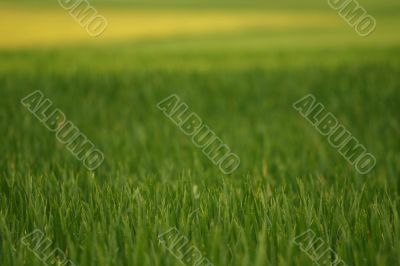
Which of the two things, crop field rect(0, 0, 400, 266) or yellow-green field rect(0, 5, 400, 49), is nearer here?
crop field rect(0, 0, 400, 266)

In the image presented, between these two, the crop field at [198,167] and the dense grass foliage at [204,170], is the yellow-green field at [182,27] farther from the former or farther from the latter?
the dense grass foliage at [204,170]

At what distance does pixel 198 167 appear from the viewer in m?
3.02

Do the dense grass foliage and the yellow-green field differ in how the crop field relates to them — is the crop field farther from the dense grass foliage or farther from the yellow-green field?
the yellow-green field

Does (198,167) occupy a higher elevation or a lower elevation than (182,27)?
lower

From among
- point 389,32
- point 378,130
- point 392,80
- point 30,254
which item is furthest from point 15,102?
point 389,32

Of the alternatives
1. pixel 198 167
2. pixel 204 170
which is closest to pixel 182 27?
pixel 204 170

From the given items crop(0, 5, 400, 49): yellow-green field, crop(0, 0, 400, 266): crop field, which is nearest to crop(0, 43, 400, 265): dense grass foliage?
crop(0, 0, 400, 266): crop field

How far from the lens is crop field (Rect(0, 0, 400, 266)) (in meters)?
1.71

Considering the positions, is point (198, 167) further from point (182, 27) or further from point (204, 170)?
point (182, 27)

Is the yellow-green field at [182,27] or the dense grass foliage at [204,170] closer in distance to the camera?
the dense grass foliage at [204,170]

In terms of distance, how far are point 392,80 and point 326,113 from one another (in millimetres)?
1921

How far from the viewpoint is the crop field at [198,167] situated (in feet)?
5.62

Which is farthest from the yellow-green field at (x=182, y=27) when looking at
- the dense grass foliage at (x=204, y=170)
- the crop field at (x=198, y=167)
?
the dense grass foliage at (x=204, y=170)

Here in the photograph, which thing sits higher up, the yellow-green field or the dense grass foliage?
the yellow-green field
